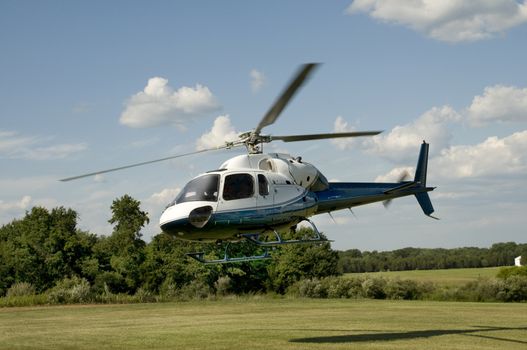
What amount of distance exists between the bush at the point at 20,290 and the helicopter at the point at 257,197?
30.8m

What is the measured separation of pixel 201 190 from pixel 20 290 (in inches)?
1283

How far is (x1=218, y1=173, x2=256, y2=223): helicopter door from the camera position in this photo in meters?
16.3

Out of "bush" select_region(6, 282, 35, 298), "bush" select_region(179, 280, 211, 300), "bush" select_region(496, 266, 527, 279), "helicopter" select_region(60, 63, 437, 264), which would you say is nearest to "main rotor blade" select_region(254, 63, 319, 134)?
"helicopter" select_region(60, 63, 437, 264)

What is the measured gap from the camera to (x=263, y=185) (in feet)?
55.8

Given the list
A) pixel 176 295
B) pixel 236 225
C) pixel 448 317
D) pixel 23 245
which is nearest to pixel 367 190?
pixel 236 225

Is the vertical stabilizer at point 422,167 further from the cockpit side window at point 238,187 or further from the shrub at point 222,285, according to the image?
the shrub at point 222,285

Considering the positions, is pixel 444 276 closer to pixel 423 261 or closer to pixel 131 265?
pixel 423 261

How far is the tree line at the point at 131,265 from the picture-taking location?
47.1m

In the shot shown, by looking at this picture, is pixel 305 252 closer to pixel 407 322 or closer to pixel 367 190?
pixel 407 322

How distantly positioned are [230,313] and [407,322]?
9244 mm

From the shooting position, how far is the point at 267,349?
17.0 m

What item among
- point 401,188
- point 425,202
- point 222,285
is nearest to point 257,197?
point 401,188

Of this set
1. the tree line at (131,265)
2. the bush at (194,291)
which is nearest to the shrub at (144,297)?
the tree line at (131,265)

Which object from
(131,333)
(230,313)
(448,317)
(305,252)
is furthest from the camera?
(305,252)
